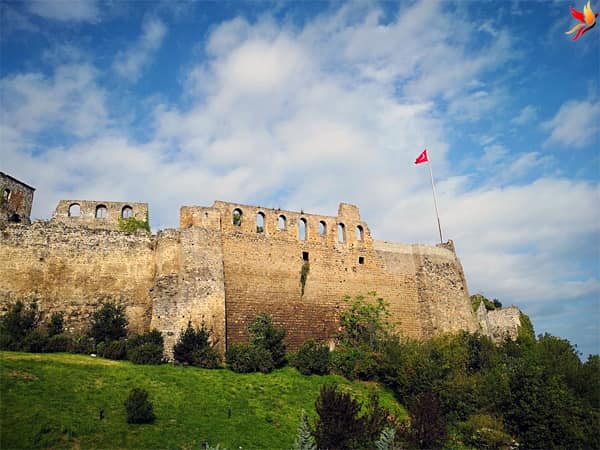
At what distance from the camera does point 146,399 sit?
1491 cm

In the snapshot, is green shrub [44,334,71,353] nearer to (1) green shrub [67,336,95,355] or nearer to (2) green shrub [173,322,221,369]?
(1) green shrub [67,336,95,355]

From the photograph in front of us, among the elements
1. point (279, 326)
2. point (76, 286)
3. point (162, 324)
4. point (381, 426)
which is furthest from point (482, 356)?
point (76, 286)

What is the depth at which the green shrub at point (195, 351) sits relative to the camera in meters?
19.5

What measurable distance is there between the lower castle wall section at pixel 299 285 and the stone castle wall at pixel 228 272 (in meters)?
0.05

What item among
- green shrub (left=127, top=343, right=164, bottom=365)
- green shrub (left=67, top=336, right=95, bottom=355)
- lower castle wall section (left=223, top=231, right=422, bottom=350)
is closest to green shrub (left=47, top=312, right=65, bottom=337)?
green shrub (left=67, top=336, right=95, bottom=355)

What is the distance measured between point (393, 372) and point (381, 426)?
8403 mm

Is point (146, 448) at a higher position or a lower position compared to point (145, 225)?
lower

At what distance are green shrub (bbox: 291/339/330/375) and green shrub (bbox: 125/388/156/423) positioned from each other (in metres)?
7.98

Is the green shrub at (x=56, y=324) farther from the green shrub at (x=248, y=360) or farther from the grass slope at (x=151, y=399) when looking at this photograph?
the green shrub at (x=248, y=360)

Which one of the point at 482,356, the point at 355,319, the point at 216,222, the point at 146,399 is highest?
the point at 216,222

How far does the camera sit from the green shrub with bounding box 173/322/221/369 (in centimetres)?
1955

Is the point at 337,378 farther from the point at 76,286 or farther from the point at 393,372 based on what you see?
the point at 76,286

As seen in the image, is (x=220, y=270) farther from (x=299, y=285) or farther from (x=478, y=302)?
(x=478, y=302)

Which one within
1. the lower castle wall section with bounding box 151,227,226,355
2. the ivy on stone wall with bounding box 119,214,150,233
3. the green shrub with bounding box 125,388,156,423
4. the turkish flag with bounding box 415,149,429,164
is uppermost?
the turkish flag with bounding box 415,149,429,164
